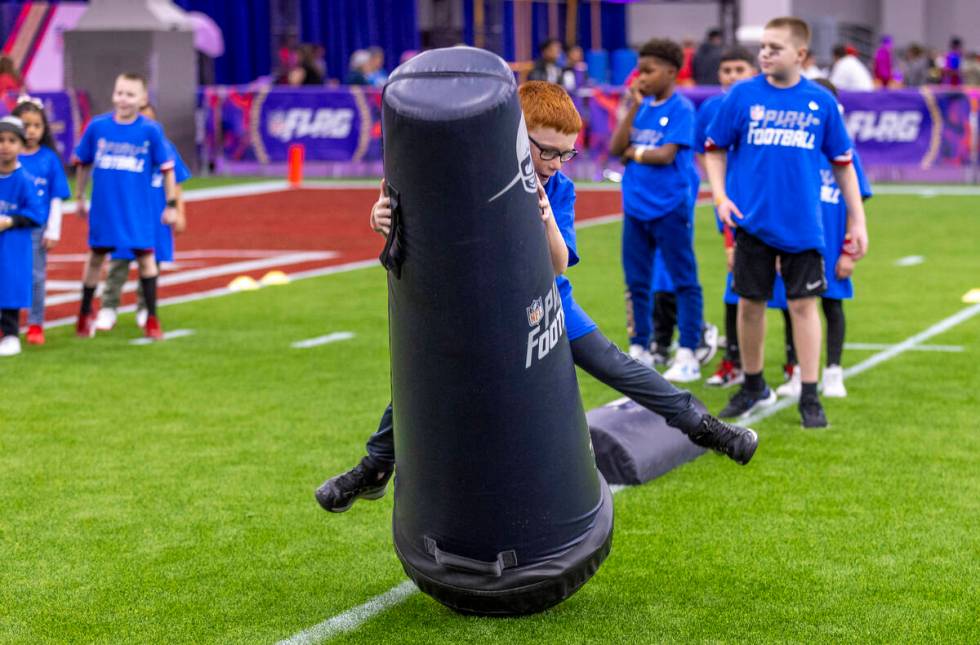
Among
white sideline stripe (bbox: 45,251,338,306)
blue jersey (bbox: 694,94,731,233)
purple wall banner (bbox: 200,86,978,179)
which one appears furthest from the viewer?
purple wall banner (bbox: 200,86,978,179)

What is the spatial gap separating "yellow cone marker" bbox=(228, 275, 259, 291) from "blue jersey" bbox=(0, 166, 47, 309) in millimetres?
3242

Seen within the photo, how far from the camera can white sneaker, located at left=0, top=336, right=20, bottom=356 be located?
1036 cm

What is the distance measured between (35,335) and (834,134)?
18.8 feet

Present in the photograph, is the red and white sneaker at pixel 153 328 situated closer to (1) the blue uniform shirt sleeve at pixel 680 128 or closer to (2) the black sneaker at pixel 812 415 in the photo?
(1) the blue uniform shirt sleeve at pixel 680 128

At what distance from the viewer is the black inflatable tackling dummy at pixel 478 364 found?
4445 millimetres

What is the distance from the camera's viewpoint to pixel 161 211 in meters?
11.4

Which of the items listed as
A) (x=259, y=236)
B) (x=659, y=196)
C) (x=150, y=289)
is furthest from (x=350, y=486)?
(x=259, y=236)

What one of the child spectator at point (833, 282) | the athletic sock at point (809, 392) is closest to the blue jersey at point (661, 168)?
the child spectator at point (833, 282)

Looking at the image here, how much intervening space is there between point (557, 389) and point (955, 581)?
64.4 inches

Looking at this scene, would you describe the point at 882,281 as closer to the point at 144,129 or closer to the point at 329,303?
the point at 329,303

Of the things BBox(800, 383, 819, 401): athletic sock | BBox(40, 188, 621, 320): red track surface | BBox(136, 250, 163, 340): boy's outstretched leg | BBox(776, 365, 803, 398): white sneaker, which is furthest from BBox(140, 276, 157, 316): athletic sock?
BBox(800, 383, 819, 401): athletic sock

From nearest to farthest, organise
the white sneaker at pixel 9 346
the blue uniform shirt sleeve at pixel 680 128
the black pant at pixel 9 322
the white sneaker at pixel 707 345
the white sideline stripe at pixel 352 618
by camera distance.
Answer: the white sideline stripe at pixel 352 618, the blue uniform shirt sleeve at pixel 680 128, the white sneaker at pixel 707 345, the white sneaker at pixel 9 346, the black pant at pixel 9 322

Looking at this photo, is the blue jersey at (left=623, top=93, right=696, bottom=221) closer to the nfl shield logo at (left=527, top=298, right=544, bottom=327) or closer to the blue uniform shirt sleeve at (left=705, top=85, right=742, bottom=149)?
the blue uniform shirt sleeve at (left=705, top=85, right=742, bottom=149)

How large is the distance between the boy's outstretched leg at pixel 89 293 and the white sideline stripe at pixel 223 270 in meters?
1.70
